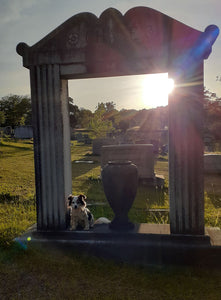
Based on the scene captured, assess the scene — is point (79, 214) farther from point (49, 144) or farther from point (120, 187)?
point (49, 144)

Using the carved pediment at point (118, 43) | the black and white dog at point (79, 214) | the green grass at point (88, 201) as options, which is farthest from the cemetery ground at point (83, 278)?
the carved pediment at point (118, 43)

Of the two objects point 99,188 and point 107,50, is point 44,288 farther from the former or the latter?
point 99,188

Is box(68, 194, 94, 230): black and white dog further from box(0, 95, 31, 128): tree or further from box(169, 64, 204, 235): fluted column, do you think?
box(0, 95, 31, 128): tree

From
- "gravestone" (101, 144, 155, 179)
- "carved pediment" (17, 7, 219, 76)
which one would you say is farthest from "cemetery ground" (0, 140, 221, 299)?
"gravestone" (101, 144, 155, 179)

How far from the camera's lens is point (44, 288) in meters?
3.22

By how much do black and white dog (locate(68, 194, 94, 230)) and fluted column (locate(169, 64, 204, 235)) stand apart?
145 centimetres

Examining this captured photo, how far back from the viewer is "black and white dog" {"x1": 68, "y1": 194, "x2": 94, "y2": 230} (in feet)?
12.9

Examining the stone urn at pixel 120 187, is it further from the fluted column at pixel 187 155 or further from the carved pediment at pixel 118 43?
the carved pediment at pixel 118 43

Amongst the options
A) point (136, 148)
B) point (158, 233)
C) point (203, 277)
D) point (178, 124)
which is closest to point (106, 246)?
point (158, 233)

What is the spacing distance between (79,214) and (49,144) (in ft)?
4.31

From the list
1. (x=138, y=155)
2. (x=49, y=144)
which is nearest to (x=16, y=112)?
(x=138, y=155)

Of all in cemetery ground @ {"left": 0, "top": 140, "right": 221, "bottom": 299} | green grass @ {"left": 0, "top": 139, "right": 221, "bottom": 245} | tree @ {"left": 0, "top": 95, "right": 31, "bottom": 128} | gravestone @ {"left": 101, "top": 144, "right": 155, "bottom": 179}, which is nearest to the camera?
cemetery ground @ {"left": 0, "top": 140, "right": 221, "bottom": 299}

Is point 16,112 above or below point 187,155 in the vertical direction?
above

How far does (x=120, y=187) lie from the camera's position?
4.03m
